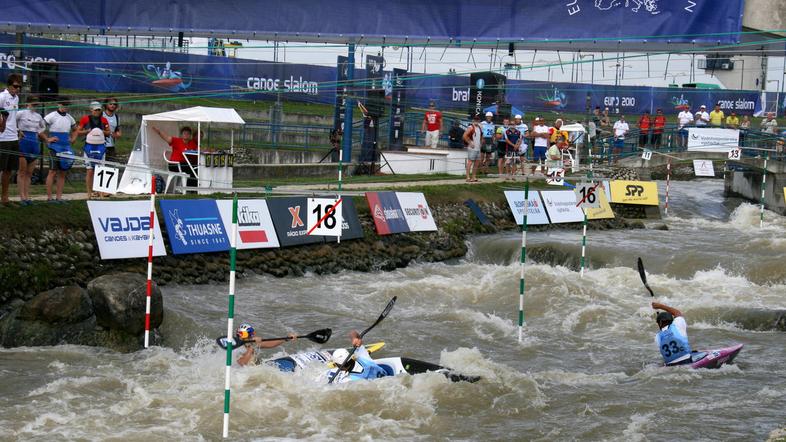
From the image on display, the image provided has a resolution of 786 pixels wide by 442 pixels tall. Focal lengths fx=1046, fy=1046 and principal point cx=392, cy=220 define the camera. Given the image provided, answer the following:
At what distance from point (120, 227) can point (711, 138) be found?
21.1 meters

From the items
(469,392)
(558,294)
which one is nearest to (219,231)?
(558,294)

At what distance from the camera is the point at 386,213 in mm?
23109

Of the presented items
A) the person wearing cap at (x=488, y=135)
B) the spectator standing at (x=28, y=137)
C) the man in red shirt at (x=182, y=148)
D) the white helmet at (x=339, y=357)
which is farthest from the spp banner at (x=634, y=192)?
the white helmet at (x=339, y=357)

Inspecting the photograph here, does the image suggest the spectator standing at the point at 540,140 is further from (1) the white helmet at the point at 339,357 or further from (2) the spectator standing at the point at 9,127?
(1) the white helmet at the point at 339,357

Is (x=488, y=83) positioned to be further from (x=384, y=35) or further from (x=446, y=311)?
(x=446, y=311)

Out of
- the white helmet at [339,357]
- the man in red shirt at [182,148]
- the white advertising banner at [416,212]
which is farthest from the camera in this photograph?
the white advertising banner at [416,212]

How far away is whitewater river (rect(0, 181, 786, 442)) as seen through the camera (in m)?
11.6

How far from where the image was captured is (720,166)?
40906mm

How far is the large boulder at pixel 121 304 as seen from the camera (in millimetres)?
14195

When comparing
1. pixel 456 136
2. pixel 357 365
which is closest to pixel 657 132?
pixel 456 136

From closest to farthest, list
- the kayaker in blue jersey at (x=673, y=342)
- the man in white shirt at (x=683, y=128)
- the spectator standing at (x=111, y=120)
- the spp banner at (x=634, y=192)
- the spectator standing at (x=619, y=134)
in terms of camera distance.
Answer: the kayaker in blue jersey at (x=673, y=342)
the spectator standing at (x=111, y=120)
the spp banner at (x=634, y=192)
the man in white shirt at (x=683, y=128)
the spectator standing at (x=619, y=134)

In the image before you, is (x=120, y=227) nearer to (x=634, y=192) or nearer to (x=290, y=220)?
(x=290, y=220)

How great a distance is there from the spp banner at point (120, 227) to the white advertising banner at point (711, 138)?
20.4 m

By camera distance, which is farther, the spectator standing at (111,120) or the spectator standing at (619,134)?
the spectator standing at (619,134)
